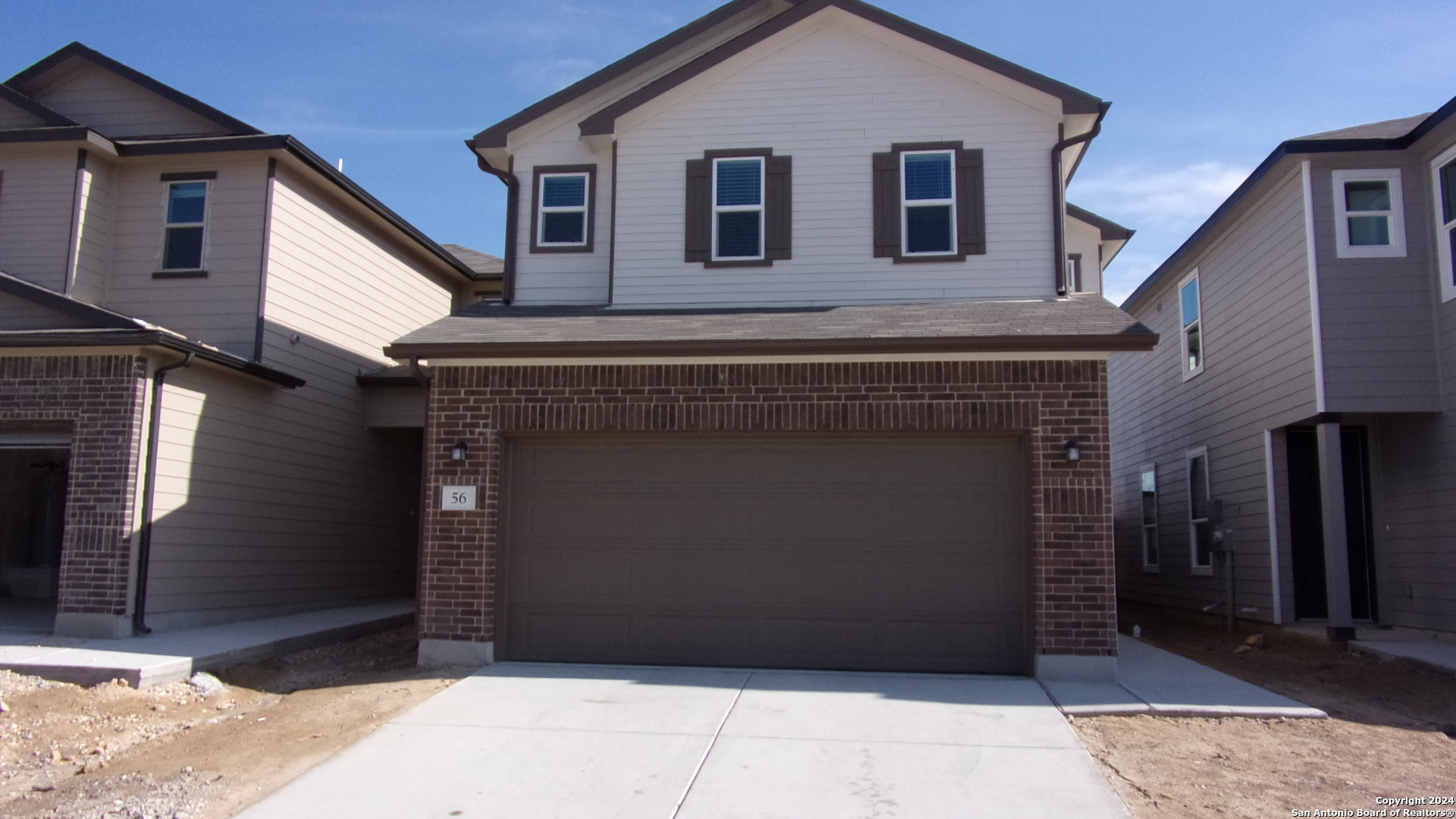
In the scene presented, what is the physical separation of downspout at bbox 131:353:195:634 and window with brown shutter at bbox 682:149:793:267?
5.56 metres

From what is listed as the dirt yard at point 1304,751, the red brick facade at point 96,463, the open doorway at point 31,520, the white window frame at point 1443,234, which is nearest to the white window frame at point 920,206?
the white window frame at point 1443,234

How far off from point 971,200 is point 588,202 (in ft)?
14.6

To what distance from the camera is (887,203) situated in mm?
11562

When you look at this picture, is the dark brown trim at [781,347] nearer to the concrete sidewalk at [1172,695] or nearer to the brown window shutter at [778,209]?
the brown window shutter at [778,209]

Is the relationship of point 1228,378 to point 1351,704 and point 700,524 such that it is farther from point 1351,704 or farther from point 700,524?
point 700,524

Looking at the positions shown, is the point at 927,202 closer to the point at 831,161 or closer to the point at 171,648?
the point at 831,161

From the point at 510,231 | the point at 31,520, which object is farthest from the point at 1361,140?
the point at 31,520

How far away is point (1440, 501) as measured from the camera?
1084 cm

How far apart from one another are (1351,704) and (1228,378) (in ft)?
21.0

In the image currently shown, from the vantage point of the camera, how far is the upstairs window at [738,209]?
1176 centimetres

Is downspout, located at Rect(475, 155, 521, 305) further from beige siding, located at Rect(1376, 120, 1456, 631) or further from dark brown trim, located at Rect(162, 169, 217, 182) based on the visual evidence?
beige siding, located at Rect(1376, 120, 1456, 631)

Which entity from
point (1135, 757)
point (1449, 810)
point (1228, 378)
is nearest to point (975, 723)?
point (1135, 757)

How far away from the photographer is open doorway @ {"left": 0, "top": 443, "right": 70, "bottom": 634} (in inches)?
635

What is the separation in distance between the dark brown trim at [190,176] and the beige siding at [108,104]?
82cm
